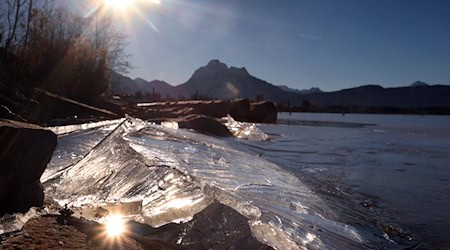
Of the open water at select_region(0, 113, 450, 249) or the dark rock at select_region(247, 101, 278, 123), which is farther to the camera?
the dark rock at select_region(247, 101, 278, 123)

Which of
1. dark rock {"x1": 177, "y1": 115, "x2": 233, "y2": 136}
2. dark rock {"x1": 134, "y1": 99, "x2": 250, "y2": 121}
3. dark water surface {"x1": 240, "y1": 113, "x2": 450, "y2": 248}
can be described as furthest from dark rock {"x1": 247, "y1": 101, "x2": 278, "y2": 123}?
dark water surface {"x1": 240, "y1": 113, "x2": 450, "y2": 248}

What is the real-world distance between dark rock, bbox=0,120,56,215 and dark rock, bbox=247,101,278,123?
1909cm

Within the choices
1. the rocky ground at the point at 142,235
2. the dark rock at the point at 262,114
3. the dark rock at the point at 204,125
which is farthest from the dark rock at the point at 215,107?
the rocky ground at the point at 142,235

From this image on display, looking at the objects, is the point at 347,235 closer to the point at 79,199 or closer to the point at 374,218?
the point at 374,218

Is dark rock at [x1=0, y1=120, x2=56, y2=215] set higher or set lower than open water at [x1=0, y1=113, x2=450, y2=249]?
higher

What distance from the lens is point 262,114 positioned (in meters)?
22.1

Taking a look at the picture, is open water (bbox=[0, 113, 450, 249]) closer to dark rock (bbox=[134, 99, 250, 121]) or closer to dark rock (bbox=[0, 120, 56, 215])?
dark rock (bbox=[0, 120, 56, 215])

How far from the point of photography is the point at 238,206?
2.09 m

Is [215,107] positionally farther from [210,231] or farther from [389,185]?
[210,231]

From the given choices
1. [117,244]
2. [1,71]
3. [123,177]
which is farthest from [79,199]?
[1,71]

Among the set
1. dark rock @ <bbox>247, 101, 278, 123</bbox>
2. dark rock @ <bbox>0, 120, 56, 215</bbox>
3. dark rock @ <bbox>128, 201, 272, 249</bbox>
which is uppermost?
dark rock @ <bbox>0, 120, 56, 215</bbox>

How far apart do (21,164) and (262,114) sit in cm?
2023

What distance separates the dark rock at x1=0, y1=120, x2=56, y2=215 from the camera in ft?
6.73

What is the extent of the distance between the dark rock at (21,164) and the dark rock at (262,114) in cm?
1909
